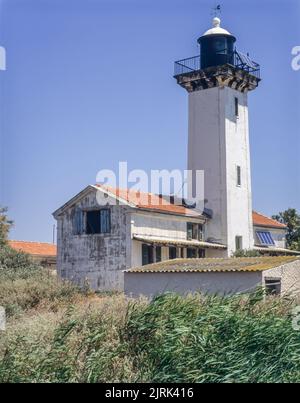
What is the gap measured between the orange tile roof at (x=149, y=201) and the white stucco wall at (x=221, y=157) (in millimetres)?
1494

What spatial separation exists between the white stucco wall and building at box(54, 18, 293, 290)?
0.17 feet

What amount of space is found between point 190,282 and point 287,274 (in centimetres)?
322

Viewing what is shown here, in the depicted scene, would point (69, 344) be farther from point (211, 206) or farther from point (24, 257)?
point (211, 206)

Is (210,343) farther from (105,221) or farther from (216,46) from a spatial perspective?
(216,46)

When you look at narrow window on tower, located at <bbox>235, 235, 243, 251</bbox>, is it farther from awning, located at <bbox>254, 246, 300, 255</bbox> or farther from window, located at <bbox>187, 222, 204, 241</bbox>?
window, located at <bbox>187, 222, 204, 241</bbox>

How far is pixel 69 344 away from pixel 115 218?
19.1m

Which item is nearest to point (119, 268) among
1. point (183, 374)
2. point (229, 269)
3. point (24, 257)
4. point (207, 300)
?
point (24, 257)

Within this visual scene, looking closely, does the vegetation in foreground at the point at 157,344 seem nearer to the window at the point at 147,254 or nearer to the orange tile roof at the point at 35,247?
the window at the point at 147,254

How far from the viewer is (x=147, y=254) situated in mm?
29578

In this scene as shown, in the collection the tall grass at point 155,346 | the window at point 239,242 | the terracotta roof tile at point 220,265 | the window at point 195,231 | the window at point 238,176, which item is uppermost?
the window at point 238,176

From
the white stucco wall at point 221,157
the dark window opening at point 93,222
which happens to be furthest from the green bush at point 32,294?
the white stucco wall at point 221,157

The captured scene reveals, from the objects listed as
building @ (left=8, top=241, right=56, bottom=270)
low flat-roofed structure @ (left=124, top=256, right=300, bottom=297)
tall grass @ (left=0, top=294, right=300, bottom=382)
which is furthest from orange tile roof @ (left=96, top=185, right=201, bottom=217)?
tall grass @ (left=0, top=294, right=300, bottom=382)

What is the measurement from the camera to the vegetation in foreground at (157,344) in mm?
9852
